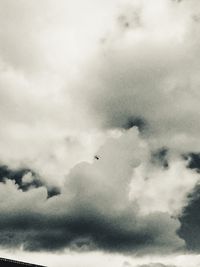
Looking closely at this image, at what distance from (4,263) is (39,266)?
496 cm

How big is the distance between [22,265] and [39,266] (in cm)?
249

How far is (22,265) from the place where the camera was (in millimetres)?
65438

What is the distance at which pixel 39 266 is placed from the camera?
220ft

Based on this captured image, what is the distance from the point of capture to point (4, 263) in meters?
63.9

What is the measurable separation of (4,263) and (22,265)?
2.47 m
